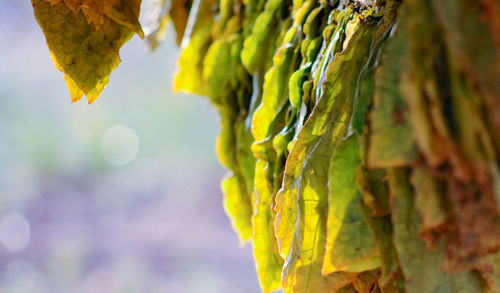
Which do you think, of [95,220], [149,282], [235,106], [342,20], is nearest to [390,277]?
[342,20]

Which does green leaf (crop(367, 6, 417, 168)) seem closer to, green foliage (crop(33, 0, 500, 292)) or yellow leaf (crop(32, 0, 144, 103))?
green foliage (crop(33, 0, 500, 292))

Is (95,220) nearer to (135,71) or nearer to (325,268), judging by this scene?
(135,71)

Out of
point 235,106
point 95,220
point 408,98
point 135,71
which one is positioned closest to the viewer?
point 408,98

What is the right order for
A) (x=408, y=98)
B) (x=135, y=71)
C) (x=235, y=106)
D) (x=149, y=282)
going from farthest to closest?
(x=135, y=71)
(x=149, y=282)
(x=235, y=106)
(x=408, y=98)

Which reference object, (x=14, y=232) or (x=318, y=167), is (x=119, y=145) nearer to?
(x=14, y=232)

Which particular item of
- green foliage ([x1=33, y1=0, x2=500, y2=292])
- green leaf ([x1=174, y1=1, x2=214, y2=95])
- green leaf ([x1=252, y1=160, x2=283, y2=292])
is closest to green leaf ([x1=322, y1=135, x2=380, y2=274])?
green foliage ([x1=33, y1=0, x2=500, y2=292])
